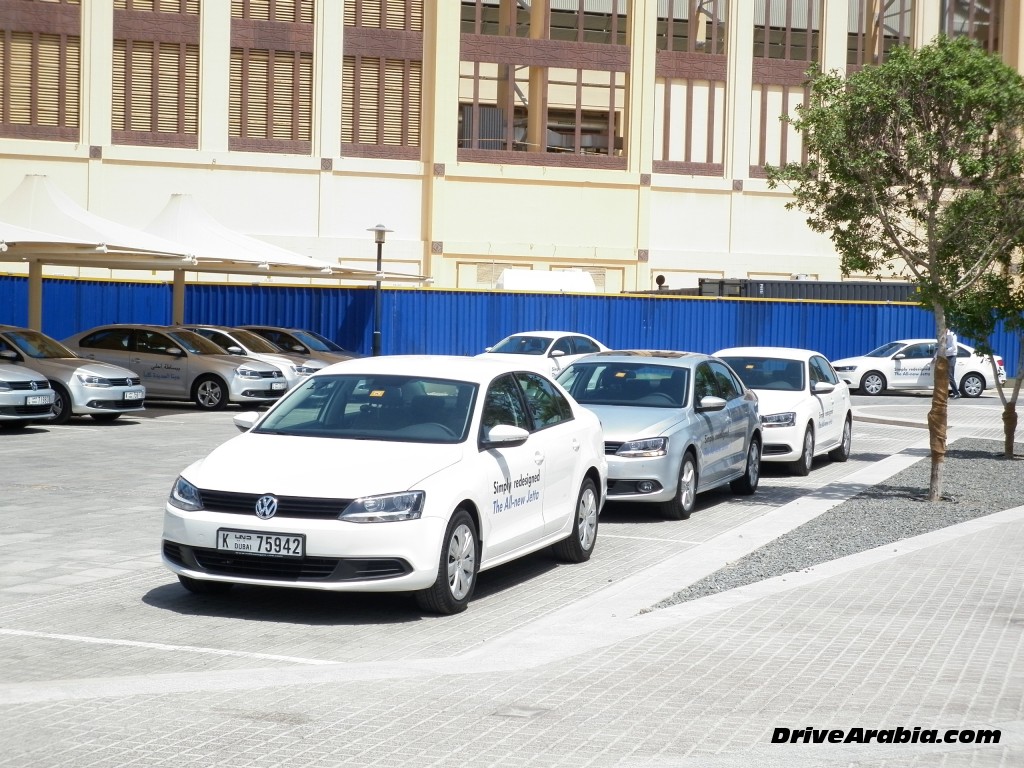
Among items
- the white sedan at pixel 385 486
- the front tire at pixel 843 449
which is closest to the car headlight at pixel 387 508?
the white sedan at pixel 385 486

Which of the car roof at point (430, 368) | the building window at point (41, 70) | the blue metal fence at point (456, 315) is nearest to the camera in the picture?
the car roof at point (430, 368)

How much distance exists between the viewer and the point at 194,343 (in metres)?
27.1

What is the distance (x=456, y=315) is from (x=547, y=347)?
7.29 metres

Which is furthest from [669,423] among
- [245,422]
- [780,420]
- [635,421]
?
[245,422]

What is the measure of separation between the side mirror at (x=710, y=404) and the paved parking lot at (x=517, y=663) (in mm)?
2358

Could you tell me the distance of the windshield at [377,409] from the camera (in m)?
9.12

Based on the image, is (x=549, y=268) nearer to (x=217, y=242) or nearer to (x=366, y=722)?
(x=217, y=242)

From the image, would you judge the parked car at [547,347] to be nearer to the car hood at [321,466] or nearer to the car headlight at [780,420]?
the car headlight at [780,420]

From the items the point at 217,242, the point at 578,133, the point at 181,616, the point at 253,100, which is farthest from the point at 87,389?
the point at 578,133

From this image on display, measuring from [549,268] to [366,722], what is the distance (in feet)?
138

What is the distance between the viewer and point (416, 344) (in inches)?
1496

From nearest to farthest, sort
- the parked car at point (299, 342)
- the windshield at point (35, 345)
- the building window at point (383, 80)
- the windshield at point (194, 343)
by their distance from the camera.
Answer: the windshield at point (35, 345), the windshield at point (194, 343), the parked car at point (299, 342), the building window at point (383, 80)

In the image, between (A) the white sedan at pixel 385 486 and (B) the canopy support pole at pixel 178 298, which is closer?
(A) the white sedan at pixel 385 486

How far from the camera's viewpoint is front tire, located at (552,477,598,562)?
1055 centimetres
